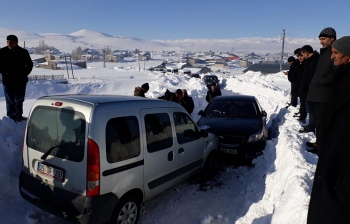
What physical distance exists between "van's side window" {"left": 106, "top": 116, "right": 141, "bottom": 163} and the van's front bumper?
1.71 ft

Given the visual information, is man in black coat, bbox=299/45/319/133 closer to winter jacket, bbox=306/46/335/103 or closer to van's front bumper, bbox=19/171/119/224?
winter jacket, bbox=306/46/335/103

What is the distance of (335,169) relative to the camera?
5.31 ft

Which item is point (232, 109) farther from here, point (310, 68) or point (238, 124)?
point (310, 68)

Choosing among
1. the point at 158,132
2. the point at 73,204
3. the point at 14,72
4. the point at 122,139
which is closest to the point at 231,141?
the point at 158,132

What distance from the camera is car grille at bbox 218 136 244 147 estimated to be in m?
6.06

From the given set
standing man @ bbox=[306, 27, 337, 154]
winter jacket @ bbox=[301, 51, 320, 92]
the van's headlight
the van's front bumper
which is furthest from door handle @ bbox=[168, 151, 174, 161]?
winter jacket @ bbox=[301, 51, 320, 92]

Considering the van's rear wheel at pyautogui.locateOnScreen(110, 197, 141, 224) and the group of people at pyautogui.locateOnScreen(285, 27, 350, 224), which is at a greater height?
the group of people at pyautogui.locateOnScreen(285, 27, 350, 224)

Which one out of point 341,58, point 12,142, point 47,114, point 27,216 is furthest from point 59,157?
point 341,58

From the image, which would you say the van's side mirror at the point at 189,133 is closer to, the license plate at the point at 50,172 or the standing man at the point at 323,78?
the standing man at the point at 323,78

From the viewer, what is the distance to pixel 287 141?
5.25 meters

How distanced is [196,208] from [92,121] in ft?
8.38

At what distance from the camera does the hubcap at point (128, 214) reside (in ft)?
11.5

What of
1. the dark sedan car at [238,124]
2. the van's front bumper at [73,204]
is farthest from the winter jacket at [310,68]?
the van's front bumper at [73,204]

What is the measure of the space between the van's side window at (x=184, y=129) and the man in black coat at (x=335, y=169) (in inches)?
114
